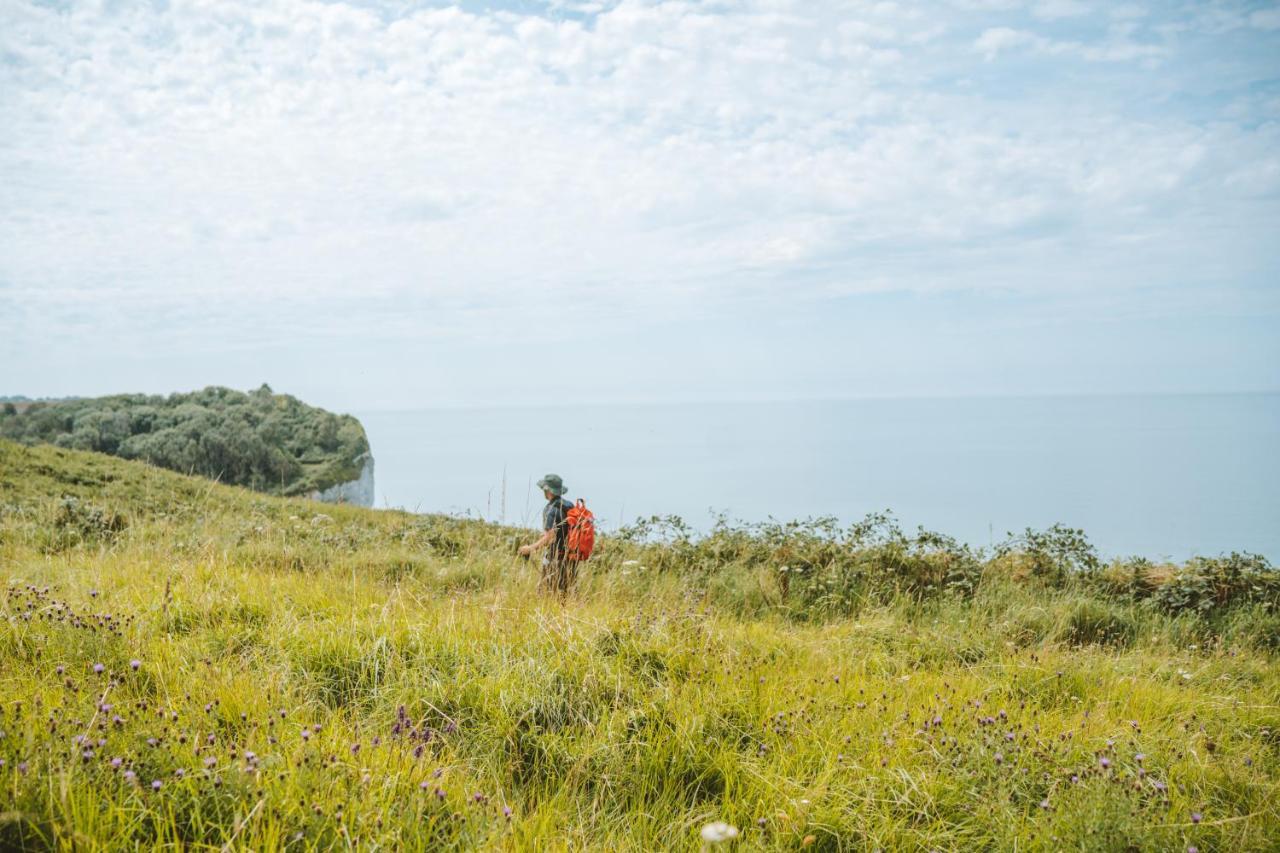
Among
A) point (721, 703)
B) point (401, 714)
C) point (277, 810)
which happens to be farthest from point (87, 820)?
point (721, 703)

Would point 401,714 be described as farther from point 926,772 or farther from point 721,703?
point 926,772

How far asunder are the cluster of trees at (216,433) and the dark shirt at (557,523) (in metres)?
46.2

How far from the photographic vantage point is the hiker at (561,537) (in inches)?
327

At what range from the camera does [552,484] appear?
Result: 9180 millimetres

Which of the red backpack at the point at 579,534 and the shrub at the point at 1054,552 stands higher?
the red backpack at the point at 579,534

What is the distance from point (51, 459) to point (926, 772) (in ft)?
102

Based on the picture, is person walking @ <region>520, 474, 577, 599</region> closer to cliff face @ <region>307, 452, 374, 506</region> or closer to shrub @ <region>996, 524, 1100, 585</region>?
shrub @ <region>996, 524, 1100, 585</region>

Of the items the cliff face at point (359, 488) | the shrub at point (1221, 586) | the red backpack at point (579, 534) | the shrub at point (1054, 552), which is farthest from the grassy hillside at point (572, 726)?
the cliff face at point (359, 488)

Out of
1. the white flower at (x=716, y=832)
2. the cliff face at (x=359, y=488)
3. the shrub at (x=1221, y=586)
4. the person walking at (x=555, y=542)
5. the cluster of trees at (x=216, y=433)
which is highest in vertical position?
the white flower at (x=716, y=832)

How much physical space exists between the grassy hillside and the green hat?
1.89m

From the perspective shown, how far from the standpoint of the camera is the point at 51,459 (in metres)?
25.0

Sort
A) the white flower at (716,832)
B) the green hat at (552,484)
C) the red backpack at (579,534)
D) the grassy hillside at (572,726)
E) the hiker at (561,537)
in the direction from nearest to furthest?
the white flower at (716,832)
the grassy hillside at (572,726)
the hiker at (561,537)
the red backpack at (579,534)
the green hat at (552,484)

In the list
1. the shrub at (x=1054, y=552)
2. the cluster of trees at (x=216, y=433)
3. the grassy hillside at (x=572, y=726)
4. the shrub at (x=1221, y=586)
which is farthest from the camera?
the cluster of trees at (x=216, y=433)

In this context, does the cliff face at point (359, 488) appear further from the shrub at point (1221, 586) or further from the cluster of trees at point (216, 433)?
the shrub at point (1221, 586)
